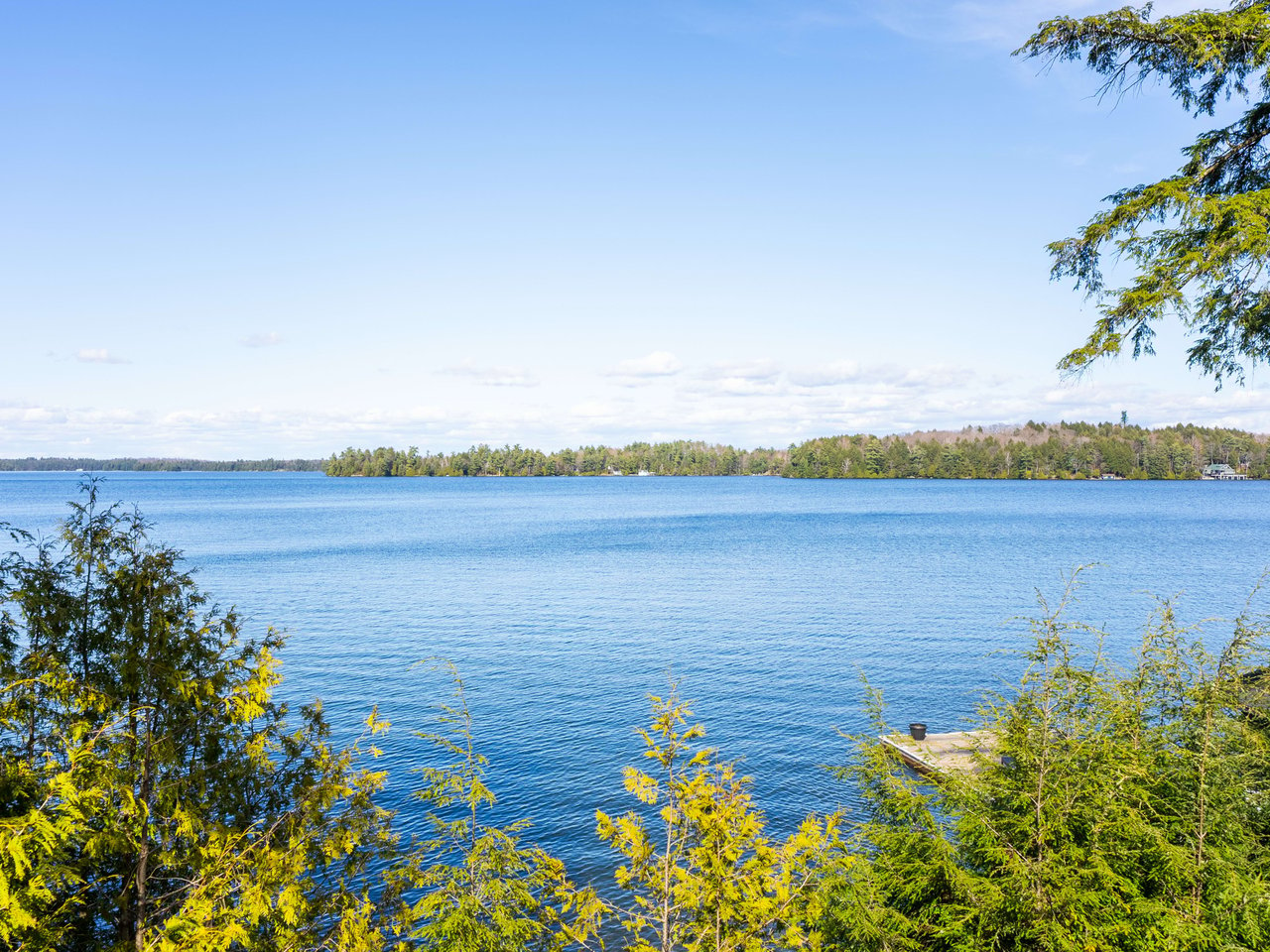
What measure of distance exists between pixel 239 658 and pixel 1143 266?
1210cm

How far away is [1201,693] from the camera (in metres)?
7.53

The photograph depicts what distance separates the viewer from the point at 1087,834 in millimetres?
7285

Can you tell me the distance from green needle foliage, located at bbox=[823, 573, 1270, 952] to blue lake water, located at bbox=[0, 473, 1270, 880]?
3.27 feet

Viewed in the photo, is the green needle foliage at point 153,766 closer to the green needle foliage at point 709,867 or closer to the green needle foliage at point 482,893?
the green needle foliage at point 482,893

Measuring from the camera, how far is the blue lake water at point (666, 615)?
24.1 meters

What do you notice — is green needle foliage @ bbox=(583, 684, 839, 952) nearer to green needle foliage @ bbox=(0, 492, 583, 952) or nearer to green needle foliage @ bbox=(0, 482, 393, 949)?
green needle foliage @ bbox=(0, 492, 583, 952)

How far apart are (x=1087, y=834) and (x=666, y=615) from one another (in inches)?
1420

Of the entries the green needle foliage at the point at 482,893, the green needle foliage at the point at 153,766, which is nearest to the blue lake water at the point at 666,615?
the green needle foliage at the point at 482,893

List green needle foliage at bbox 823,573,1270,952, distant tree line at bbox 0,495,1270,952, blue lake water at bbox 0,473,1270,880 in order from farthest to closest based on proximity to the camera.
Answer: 1. blue lake water at bbox 0,473,1270,880
2. green needle foliage at bbox 823,573,1270,952
3. distant tree line at bbox 0,495,1270,952

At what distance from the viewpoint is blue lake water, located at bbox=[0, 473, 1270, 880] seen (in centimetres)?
2408

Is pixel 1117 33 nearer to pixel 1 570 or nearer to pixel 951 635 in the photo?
pixel 1 570

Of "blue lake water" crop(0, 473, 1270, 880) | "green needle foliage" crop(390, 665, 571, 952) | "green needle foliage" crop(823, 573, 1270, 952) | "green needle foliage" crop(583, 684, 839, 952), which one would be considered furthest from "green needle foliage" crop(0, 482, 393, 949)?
"blue lake water" crop(0, 473, 1270, 880)

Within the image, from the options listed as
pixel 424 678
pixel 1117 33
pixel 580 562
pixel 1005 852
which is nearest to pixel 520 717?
pixel 424 678

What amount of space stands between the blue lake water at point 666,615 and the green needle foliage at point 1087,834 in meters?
1.00
